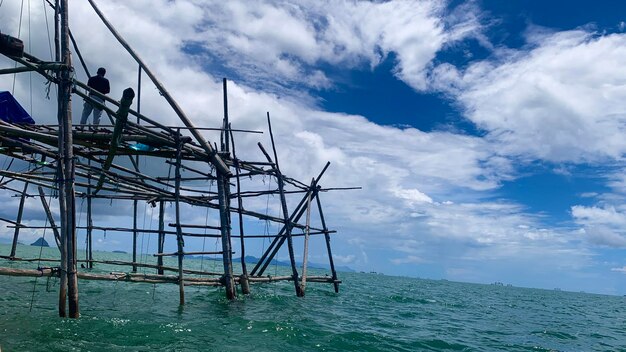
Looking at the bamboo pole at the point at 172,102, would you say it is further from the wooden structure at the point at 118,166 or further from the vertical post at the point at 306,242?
the vertical post at the point at 306,242

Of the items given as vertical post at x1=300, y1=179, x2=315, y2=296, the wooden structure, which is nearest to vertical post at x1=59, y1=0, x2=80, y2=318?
the wooden structure

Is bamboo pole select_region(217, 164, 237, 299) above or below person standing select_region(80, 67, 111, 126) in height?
below

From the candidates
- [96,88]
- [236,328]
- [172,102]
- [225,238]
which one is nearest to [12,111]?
[96,88]

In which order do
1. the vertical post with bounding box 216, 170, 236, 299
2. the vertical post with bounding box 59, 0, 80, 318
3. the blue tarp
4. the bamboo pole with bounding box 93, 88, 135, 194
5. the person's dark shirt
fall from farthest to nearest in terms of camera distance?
the vertical post with bounding box 216, 170, 236, 299
the person's dark shirt
the blue tarp
the vertical post with bounding box 59, 0, 80, 318
the bamboo pole with bounding box 93, 88, 135, 194

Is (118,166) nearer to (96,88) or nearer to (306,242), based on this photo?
(96,88)

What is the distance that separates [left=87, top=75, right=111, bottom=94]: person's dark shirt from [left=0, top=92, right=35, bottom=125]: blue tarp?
2157 mm

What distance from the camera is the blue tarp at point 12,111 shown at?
12141mm

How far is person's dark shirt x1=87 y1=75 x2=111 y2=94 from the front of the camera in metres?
14.0

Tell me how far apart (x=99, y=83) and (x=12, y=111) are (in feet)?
8.62

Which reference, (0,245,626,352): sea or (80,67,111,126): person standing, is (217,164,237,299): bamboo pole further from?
(80,67,111,126): person standing

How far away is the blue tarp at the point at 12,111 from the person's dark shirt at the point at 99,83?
84.9 inches

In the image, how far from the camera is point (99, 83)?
14062 millimetres

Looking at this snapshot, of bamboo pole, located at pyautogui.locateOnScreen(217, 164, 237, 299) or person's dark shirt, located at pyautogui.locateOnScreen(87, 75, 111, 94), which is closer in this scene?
person's dark shirt, located at pyautogui.locateOnScreen(87, 75, 111, 94)

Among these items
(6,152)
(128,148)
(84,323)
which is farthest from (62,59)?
(84,323)
